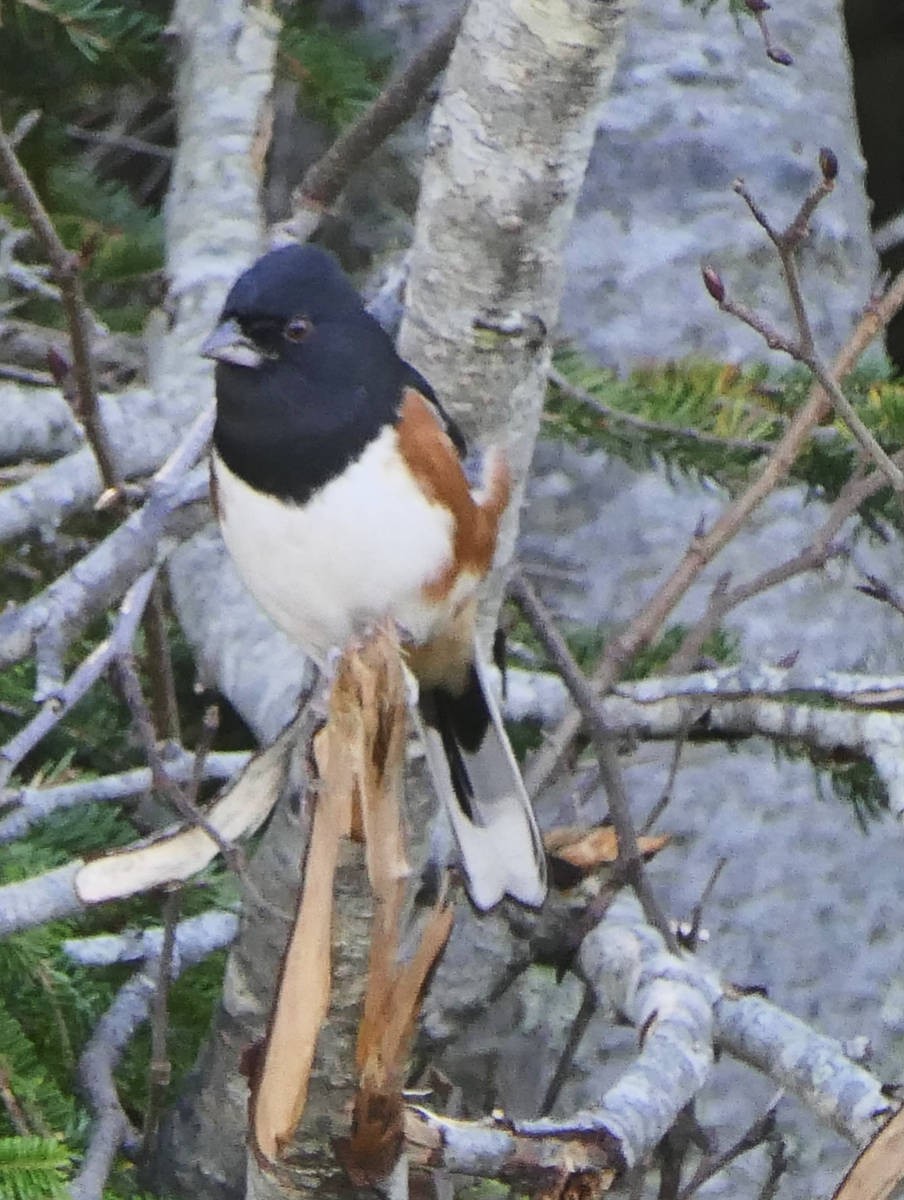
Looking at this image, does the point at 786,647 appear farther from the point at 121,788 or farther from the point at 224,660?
the point at 121,788

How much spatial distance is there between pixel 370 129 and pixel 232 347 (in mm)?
569

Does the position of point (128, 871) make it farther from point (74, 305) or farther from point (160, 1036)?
point (74, 305)

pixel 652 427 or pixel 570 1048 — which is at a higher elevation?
pixel 652 427

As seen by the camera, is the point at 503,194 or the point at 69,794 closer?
the point at 503,194

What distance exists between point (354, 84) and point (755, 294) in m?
0.67

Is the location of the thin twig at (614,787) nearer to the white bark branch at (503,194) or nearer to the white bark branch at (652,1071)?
the white bark branch at (652,1071)

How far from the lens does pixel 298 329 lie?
1665mm

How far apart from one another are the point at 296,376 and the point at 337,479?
117 mm

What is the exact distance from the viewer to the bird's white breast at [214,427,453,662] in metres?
1.61

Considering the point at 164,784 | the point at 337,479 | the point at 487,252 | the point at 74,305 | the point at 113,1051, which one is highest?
the point at 487,252

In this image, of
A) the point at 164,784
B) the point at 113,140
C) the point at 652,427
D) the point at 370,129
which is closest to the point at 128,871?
the point at 164,784

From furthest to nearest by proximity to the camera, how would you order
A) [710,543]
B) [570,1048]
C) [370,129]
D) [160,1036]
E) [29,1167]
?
[370,129]
[710,543]
[570,1048]
[160,1036]
[29,1167]

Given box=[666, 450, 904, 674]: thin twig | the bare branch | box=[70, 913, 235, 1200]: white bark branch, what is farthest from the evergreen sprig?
box=[666, 450, 904, 674]: thin twig

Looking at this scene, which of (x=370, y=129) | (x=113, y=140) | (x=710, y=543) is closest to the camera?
(x=710, y=543)
